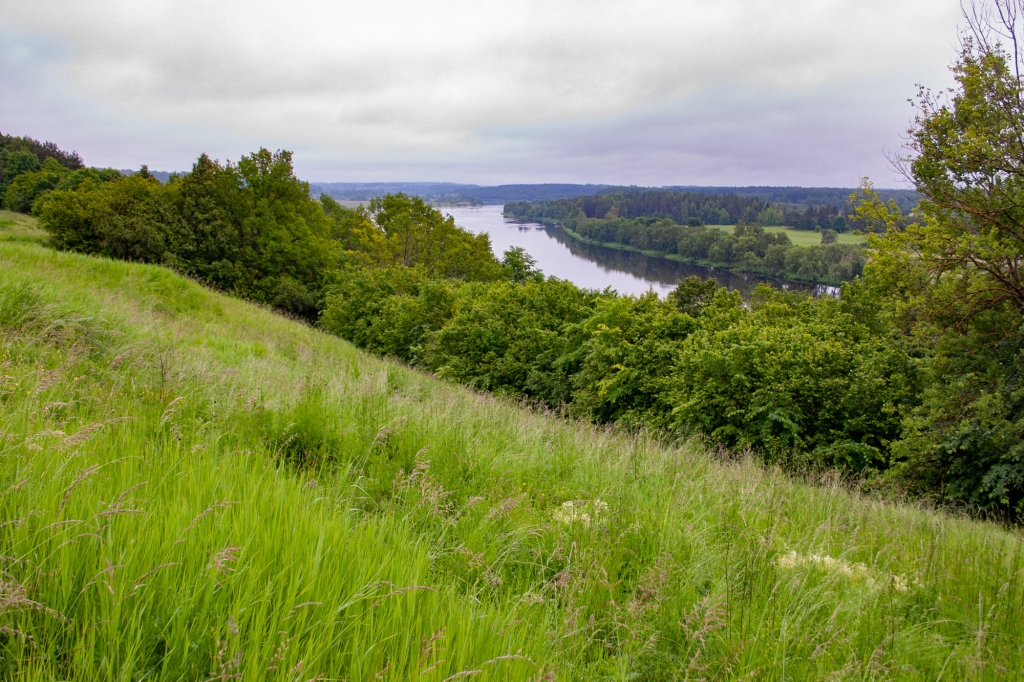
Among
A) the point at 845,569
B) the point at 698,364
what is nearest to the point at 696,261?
the point at 698,364

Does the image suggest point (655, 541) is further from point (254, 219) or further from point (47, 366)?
point (254, 219)

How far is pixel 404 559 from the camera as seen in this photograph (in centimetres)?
209

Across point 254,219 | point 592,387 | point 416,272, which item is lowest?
point 592,387

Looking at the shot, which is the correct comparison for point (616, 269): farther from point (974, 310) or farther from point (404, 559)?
point (404, 559)

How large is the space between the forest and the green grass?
14.6 feet

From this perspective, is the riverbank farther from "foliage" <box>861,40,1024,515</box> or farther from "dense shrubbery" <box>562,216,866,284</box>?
"foliage" <box>861,40,1024,515</box>

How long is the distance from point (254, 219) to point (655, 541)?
4105 centimetres

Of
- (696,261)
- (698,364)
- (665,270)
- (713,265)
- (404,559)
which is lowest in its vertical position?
(698,364)

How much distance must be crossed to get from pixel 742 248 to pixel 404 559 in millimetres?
106540

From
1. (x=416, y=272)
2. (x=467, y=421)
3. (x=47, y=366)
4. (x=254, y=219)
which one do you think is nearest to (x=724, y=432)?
(x=467, y=421)

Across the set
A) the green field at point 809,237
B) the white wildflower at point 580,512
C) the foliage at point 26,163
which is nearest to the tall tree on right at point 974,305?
the white wildflower at point 580,512

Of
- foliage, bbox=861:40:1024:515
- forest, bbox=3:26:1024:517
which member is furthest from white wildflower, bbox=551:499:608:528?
foliage, bbox=861:40:1024:515

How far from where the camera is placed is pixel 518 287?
1059 inches

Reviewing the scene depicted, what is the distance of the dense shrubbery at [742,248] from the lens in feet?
266
